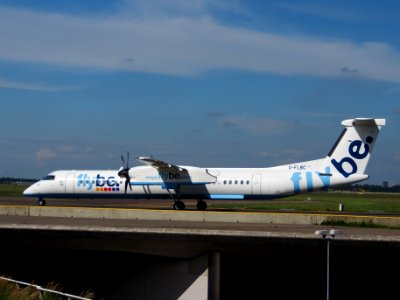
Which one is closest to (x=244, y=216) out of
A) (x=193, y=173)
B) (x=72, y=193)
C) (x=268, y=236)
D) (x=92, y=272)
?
(x=92, y=272)

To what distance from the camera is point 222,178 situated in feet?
143

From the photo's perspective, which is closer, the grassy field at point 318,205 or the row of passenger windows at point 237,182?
the row of passenger windows at point 237,182

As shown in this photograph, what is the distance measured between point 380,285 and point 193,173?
2291 cm

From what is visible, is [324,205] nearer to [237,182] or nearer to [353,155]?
[237,182]

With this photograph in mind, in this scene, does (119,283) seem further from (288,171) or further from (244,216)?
(288,171)

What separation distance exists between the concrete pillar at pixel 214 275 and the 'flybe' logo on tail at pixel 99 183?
2531 cm

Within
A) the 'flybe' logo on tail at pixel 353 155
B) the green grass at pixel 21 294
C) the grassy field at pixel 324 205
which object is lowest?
the green grass at pixel 21 294

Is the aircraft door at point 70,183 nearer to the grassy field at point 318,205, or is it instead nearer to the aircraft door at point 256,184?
the grassy field at point 318,205

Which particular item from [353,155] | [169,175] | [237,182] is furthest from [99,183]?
[353,155]

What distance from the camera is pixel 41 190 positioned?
4934 centimetres

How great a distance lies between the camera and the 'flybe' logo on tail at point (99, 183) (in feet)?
150

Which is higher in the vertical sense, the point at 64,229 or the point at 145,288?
the point at 64,229

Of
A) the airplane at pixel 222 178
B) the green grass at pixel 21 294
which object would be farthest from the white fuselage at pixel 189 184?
the green grass at pixel 21 294

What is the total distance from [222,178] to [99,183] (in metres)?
8.71
